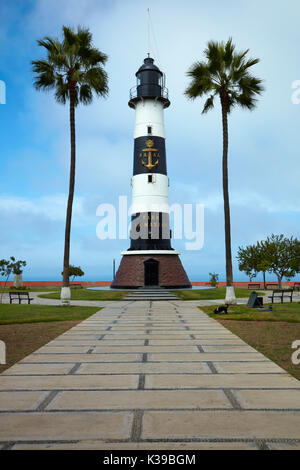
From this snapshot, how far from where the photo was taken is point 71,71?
1988 centimetres

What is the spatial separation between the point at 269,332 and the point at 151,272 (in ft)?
63.4

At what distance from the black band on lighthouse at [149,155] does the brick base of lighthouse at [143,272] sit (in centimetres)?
717

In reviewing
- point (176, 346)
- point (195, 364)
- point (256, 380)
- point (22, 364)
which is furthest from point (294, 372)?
point (22, 364)

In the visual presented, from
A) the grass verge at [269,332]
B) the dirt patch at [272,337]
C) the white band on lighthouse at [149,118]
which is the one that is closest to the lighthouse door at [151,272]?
the white band on lighthouse at [149,118]

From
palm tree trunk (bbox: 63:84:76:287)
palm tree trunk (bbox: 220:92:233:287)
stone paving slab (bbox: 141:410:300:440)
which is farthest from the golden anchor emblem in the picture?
stone paving slab (bbox: 141:410:300:440)

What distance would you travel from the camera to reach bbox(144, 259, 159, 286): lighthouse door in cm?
2888

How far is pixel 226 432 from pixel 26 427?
6.62 feet

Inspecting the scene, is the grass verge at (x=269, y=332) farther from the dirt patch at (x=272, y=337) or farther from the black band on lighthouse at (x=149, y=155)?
the black band on lighthouse at (x=149, y=155)

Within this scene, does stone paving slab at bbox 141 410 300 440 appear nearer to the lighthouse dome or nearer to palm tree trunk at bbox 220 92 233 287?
palm tree trunk at bbox 220 92 233 287

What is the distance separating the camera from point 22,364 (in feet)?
21.2

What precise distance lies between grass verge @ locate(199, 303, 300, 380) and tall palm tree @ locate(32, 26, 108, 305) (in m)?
9.62

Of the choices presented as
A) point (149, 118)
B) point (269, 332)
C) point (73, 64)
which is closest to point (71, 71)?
point (73, 64)
